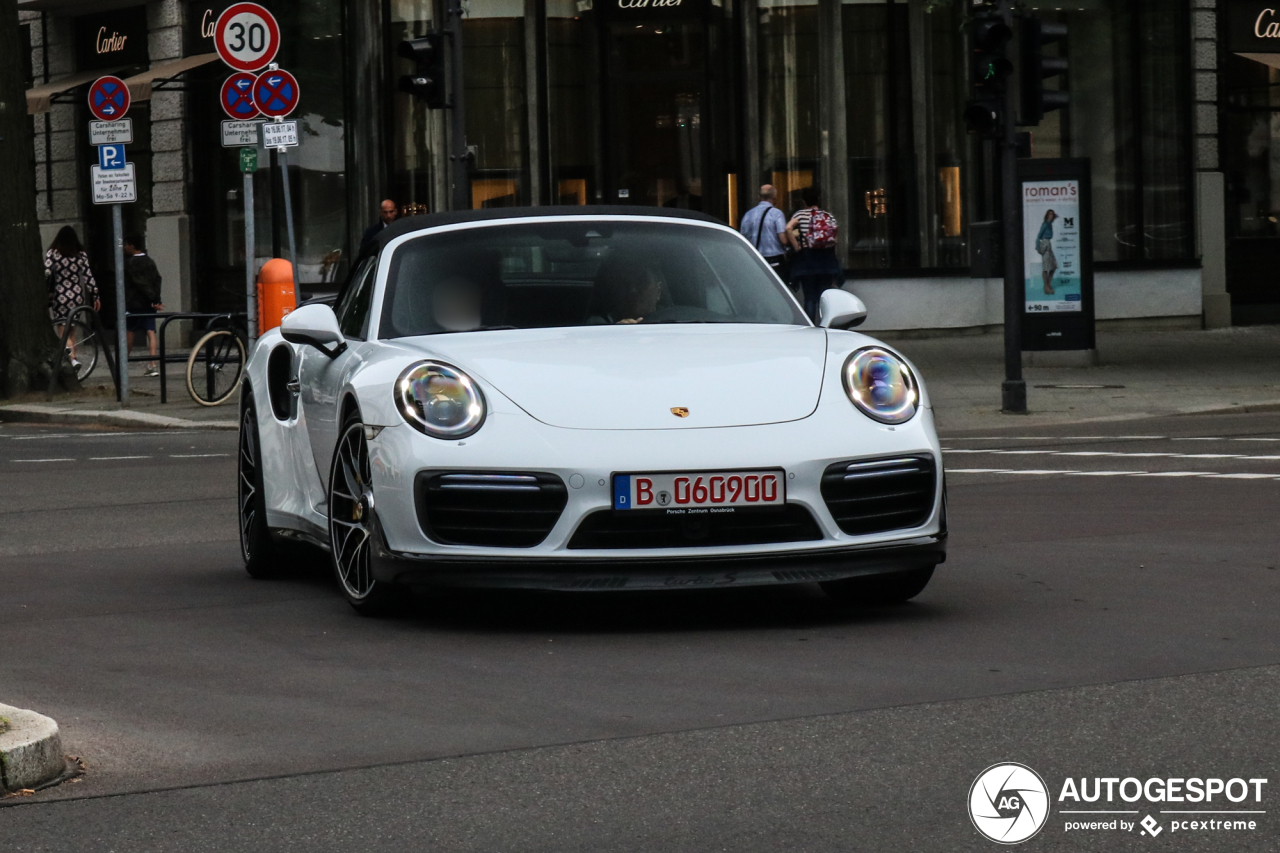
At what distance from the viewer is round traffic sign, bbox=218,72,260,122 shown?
63.0 ft

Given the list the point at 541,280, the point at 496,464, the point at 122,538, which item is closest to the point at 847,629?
the point at 496,464

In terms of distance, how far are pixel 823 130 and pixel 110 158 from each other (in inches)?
403

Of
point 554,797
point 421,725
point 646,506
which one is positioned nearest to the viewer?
point 554,797

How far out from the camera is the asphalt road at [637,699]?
446 centimetres

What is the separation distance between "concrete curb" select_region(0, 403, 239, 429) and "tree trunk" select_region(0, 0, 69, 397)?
104 cm

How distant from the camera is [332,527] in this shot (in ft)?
24.2

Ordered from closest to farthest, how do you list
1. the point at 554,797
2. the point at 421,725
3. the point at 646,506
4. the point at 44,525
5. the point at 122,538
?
the point at 554,797 → the point at 421,725 → the point at 646,506 → the point at 122,538 → the point at 44,525

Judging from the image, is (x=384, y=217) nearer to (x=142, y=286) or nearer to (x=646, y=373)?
(x=142, y=286)

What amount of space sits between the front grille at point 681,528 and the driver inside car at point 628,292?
3.84 ft

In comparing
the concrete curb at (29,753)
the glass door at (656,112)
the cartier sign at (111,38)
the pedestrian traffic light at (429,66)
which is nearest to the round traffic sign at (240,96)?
the pedestrian traffic light at (429,66)

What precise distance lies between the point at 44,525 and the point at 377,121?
17782 millimetres

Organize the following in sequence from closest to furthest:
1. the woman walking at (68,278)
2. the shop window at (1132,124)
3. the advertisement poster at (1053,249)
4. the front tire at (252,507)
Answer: the front tire at (252,507) → the advertisement poster at (1053,249) → the woman walking at (68,278) → the shop window at (1132,124)

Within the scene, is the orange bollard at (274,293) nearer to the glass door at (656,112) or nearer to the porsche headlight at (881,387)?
the glass door at (656,112)

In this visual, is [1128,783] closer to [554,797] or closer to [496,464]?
[554,797]
